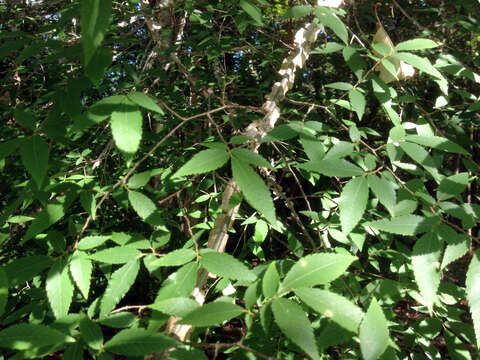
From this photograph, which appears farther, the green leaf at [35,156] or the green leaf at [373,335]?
the green leaf at [35,156]

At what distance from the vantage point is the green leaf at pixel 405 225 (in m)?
0.73

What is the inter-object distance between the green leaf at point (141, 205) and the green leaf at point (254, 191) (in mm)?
301

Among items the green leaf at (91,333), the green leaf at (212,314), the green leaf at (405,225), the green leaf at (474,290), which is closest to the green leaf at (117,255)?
the green leaf at (91,333)

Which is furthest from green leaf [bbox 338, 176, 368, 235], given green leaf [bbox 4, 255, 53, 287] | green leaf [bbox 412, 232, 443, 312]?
green leaf [bbox 4, 255, 53, 287]

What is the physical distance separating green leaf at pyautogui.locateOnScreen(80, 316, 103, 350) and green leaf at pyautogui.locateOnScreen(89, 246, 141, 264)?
0.14 metres

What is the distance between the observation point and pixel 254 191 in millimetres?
650

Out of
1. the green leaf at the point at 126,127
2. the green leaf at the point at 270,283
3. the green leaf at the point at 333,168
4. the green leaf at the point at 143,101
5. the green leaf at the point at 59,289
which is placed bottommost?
the green leaf at the point at 59,289

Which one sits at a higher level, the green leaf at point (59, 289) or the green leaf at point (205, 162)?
the green leaf at point (205, 162)

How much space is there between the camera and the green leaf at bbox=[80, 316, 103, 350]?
23.8 inches

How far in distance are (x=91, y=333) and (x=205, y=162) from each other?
422mm

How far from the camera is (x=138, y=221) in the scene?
2.12 metres

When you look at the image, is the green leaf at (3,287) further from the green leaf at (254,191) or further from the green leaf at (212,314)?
the green leaf at (254,191)

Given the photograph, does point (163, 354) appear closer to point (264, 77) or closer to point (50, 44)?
point (50, 44)

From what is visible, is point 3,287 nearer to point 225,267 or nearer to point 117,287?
point 117,287
